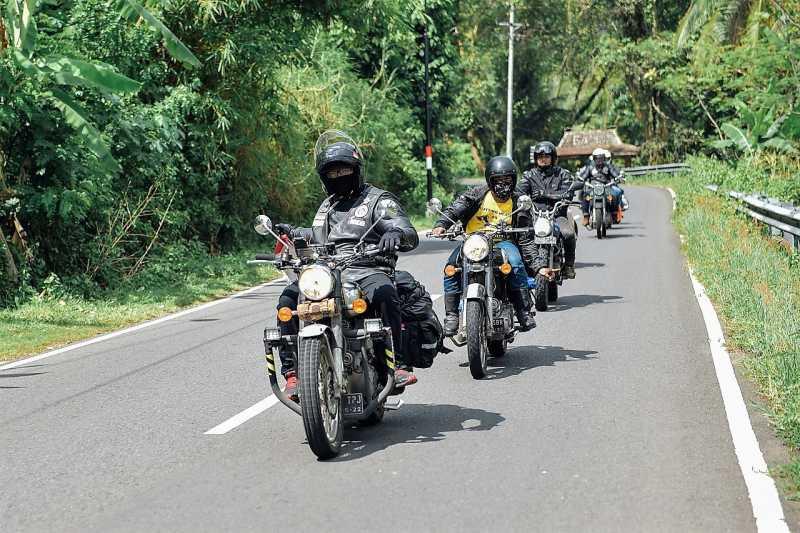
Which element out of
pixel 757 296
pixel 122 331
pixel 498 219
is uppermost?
pixel 498 219

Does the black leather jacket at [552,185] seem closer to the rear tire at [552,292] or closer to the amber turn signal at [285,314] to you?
the rear tire at [552,292]

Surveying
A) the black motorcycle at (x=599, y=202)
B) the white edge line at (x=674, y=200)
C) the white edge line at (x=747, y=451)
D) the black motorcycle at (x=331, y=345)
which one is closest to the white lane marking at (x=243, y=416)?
the black motorcycle at (x=331, y=345)

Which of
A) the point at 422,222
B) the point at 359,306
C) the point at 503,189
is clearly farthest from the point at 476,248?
the point at 422,222

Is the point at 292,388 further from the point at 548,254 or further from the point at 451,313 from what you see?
the point at 548,254

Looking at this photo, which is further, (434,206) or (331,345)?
(434,206)

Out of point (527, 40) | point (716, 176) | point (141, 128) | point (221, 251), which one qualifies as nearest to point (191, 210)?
point (221, 251)

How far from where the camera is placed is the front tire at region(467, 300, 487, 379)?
981 centimetres

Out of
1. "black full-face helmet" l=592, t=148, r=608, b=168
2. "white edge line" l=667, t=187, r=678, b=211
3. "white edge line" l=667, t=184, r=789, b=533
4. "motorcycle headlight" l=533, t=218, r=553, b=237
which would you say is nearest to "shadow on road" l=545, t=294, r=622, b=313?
"motorcycle headlight" l=533, t=218, r=553, b=237

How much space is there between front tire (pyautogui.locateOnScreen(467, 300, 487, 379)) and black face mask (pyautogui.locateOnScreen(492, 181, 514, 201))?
164cm

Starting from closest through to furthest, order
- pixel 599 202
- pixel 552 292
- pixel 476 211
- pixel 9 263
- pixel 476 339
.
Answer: pixel 476 339 < pixel 476 211 < pixel 552 292 < pixel 9 263 < pixel 599 202

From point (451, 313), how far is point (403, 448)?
3238 millimetres

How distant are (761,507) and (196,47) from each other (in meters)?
17.7

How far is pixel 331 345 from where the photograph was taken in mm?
7270

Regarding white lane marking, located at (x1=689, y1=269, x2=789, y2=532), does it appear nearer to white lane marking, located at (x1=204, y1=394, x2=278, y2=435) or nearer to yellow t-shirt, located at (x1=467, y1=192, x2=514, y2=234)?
yellow t-shirt, located at (x1=467, y1=192, x2=514, y2=234)
